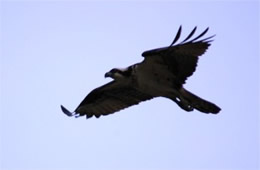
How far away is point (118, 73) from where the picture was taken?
12570 millimetres

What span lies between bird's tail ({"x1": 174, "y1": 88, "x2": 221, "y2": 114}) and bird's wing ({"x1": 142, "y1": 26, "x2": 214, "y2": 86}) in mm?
218

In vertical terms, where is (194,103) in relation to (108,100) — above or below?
below

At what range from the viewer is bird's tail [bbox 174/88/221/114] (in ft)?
39.5

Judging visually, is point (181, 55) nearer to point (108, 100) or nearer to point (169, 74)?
point (169, 74)

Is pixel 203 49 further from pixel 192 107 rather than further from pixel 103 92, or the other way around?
pixel 103 92

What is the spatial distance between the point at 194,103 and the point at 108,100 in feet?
7.01

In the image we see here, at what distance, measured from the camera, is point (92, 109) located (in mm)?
13742

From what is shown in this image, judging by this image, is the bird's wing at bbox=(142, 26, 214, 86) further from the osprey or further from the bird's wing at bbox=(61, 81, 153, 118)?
the bird's wing at bbox=(61, 81, 153, 118)

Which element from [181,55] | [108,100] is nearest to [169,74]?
[181,55]

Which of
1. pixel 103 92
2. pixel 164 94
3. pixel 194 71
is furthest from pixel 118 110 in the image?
pixel 194 71

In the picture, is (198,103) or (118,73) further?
(118,73)

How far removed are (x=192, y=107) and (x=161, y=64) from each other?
936mm

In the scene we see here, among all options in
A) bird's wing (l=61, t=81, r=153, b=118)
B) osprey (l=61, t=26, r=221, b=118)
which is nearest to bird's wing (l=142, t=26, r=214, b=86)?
osprey (l=61, t=26, r=221, b=118)

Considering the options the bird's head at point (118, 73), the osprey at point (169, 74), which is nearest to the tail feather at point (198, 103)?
the osprey at point (169, 74)
